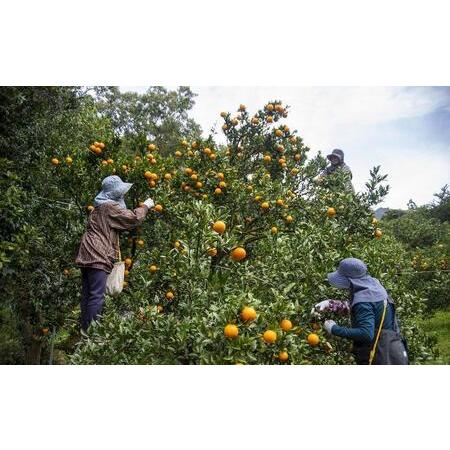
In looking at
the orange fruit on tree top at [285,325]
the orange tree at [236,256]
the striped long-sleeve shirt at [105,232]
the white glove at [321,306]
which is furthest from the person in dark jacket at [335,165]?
the orange fruit on tree top at [285,325]

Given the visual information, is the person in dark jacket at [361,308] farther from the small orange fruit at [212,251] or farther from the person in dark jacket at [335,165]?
the person in dark jacket at [335,165]

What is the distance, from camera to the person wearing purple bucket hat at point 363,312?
6.44 ft

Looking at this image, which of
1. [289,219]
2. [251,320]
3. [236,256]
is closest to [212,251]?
[236,256]

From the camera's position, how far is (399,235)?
300 inches

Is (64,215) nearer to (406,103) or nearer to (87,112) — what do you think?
(87,112)

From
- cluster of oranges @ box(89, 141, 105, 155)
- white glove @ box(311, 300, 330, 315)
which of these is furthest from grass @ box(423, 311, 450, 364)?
cluster of oranges @ box(89, 141, 105, 155)

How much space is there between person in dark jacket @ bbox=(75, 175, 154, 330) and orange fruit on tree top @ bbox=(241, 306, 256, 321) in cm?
116

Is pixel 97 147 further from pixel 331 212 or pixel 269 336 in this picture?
pixel 269 336

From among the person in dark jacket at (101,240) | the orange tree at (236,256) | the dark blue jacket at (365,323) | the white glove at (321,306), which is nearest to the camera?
the orange tree at (236,256)

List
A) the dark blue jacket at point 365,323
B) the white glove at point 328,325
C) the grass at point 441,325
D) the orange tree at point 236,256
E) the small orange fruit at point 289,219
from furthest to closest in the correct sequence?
the grass at point 441,325
the small orange fruit at point 289,219
the white glove at point 328,325
the dark blue jacket at point 365,323
the orange tree at point 236,256

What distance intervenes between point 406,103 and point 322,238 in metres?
1.57

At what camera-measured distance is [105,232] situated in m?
2.67

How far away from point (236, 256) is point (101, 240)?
0.98 m
